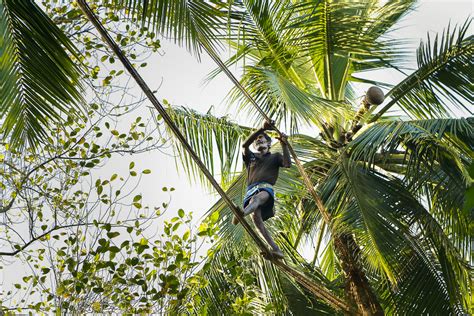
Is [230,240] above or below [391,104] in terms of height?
below

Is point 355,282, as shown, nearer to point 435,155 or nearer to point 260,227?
point 435,155

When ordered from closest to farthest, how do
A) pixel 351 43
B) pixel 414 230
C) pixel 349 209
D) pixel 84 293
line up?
pixel 84 293 < pixel 349 209 < pixel 414 230 < pixel 351 43

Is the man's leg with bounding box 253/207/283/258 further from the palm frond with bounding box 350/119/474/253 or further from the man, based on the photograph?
the palm frond with bounding box 350/119/474/253

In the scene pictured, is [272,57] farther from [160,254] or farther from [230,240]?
[160,254]

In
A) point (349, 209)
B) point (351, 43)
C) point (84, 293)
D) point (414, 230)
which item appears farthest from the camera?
point (351, 43)

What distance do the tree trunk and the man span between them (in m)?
1.92

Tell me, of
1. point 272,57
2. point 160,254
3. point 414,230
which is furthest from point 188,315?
point 272,57

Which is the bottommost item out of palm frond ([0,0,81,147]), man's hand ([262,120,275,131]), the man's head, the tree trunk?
the tree trunk

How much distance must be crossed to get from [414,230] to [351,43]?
240 cm

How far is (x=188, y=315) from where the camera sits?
835cm

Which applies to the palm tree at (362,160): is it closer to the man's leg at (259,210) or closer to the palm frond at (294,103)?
the palm frond at (294,103)

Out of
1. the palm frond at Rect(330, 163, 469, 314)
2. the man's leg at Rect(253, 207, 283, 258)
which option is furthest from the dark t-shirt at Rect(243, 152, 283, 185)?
the palm frond at Rect(330, 163, 469, 314)

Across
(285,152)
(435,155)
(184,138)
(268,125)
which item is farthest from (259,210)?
(435,155)

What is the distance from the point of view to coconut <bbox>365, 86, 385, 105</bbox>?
859 centimetres
